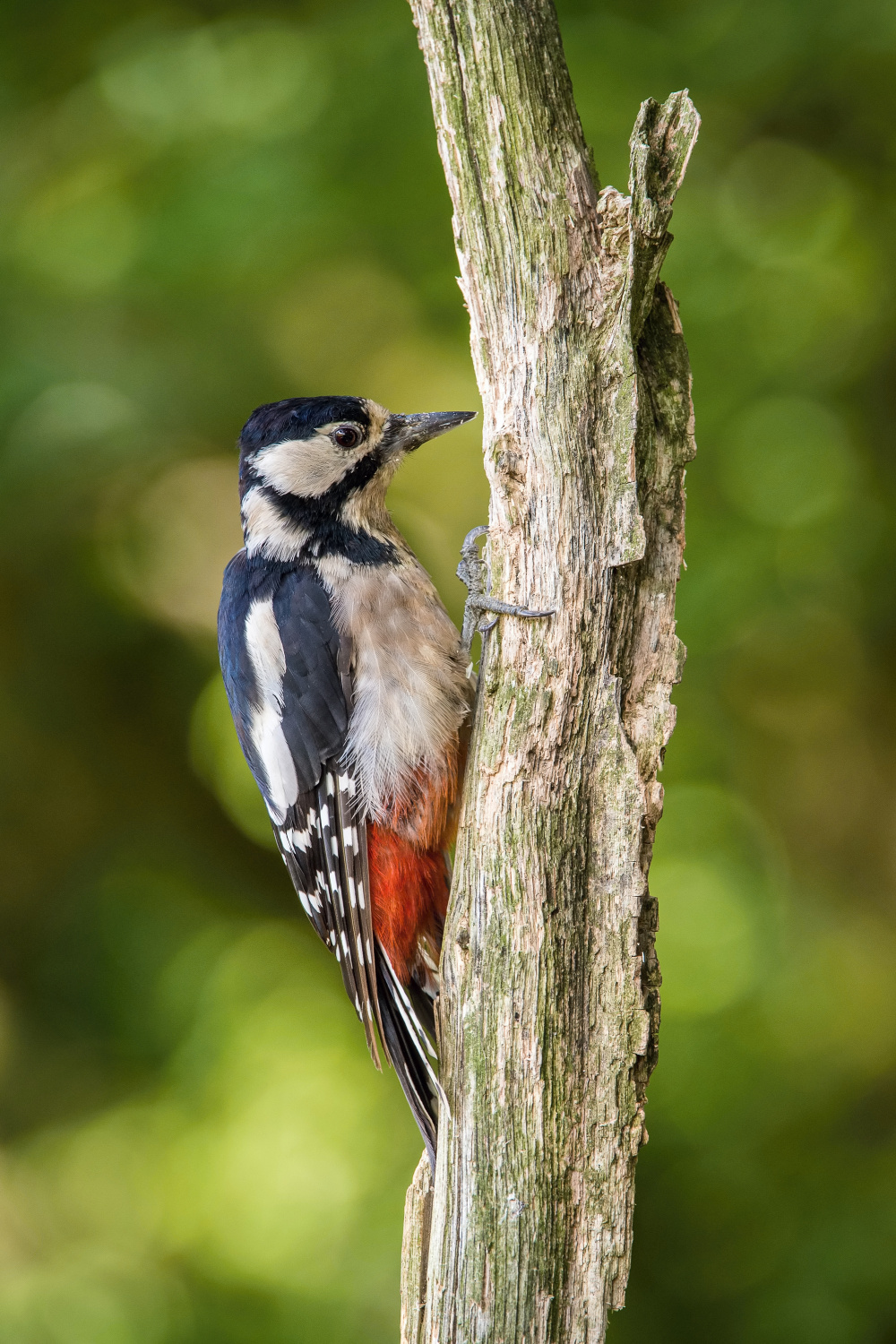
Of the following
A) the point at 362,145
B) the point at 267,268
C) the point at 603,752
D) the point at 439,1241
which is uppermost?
the point at 362,145

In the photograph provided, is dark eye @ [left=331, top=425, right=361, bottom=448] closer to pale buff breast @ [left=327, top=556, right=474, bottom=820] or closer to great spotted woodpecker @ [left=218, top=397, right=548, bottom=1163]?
great spotted woodpecker @ [left=218, top=397, right=548, bottom=1163]

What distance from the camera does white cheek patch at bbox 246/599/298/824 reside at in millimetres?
2451

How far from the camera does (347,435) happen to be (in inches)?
98.7

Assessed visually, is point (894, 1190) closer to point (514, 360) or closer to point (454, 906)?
point (454, 906)

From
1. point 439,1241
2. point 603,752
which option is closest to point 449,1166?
point 439,1241

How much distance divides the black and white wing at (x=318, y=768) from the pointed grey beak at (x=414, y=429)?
0.38m

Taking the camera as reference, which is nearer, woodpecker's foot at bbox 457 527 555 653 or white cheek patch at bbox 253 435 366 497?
woodpecker's foot at bbox 457 527 555 653

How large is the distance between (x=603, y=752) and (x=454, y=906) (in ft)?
1.25

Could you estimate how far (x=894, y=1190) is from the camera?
2.99 m

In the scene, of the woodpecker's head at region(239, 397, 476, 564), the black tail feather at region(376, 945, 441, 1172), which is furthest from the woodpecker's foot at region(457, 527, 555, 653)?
the black tail feather at region(376, 945, 441, 1172)

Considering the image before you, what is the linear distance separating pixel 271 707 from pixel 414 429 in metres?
0.72

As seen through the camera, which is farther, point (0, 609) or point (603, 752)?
point (0, 609)

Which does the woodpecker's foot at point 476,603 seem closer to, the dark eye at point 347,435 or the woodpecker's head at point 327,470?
the woodpecker's head at point 327,470

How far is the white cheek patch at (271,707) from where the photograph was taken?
8.04 feet
